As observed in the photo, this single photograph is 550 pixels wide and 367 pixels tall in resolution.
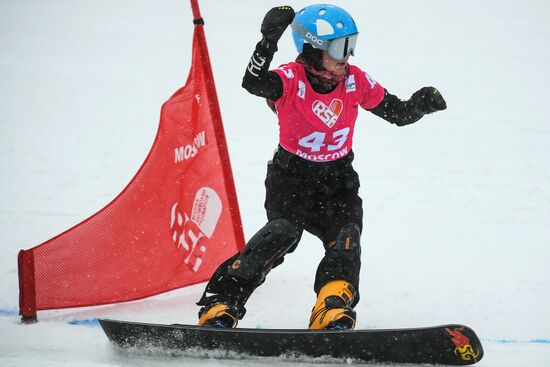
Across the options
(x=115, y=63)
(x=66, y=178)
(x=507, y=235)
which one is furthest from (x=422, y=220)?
(x=115, y=63)

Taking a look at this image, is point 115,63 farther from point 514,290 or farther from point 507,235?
point 514,290

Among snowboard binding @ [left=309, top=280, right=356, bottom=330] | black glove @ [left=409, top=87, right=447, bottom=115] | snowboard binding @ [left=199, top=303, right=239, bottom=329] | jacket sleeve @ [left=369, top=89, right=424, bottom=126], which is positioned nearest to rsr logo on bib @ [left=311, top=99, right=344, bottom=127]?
jacket sleeve @ [left=369, top=89, right=424, bottom=126]

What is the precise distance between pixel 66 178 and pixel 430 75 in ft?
22.2

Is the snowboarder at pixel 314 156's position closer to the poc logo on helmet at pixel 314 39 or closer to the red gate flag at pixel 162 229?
the poc logo on helmet at pixel 314 39

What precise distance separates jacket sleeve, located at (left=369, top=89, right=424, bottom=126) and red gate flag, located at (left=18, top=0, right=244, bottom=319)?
128cm

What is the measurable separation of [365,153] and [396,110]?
4541 mm

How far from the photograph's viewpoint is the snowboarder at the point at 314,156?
3816mm

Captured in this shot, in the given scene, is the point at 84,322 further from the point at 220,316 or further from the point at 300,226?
the point at 300,226

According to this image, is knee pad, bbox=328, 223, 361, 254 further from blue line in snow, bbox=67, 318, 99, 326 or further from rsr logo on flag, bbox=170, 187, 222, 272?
blue line in snow, bbox=67, 318, 99, 326

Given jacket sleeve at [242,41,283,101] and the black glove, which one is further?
the black glove

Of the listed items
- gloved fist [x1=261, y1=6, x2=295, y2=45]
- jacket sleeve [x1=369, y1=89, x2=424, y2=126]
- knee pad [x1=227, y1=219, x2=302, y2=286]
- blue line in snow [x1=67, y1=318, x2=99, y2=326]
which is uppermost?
gloved fist [x1=261, y1=6, x2=295, y2=45]

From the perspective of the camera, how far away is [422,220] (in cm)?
671

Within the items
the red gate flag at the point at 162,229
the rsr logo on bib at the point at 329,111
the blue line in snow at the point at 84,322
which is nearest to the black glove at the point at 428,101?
the rsr logo on bib at the point at 329,111

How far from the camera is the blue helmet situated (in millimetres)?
3883
